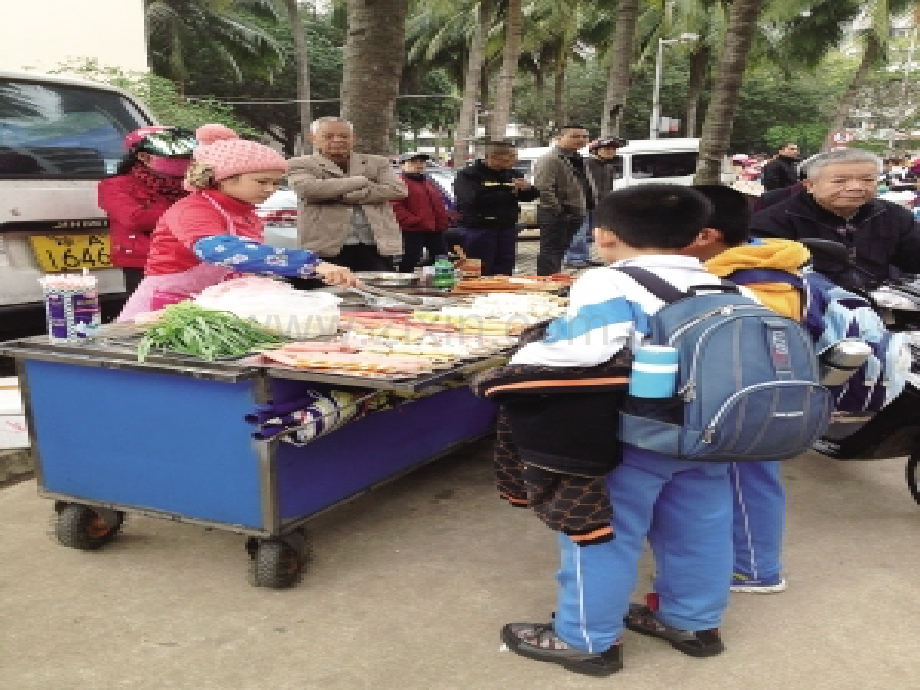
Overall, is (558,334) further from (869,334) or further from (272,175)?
(272,175)

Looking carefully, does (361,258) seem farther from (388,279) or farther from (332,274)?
(332,274)

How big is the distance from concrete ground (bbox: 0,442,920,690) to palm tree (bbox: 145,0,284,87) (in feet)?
83.0

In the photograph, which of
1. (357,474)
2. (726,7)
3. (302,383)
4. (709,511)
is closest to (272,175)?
(302,383)

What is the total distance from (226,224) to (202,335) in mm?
549

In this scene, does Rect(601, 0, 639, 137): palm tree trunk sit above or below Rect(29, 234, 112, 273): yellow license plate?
above

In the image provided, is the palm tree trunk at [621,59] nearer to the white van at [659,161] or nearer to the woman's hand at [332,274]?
the white van at [659,161]

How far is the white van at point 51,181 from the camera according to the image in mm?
4926

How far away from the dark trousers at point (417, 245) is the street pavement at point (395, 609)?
4.24 m

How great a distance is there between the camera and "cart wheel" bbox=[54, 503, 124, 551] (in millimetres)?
3318

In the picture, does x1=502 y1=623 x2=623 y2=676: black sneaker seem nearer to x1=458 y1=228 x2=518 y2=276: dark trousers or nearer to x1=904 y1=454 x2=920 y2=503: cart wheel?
x1=904 y1=454 x2=920 y2=503: cart wheel

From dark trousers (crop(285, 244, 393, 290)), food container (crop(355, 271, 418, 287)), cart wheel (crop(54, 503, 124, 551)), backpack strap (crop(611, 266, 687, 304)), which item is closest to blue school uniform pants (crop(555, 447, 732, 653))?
backpack strap (crop(611, 266, 687, 304))

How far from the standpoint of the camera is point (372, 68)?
6.19m

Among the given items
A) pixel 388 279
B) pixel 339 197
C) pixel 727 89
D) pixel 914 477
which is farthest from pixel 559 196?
pixel 914 477

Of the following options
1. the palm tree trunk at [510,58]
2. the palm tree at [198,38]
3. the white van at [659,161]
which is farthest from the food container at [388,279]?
the palm tree at [198,38]
